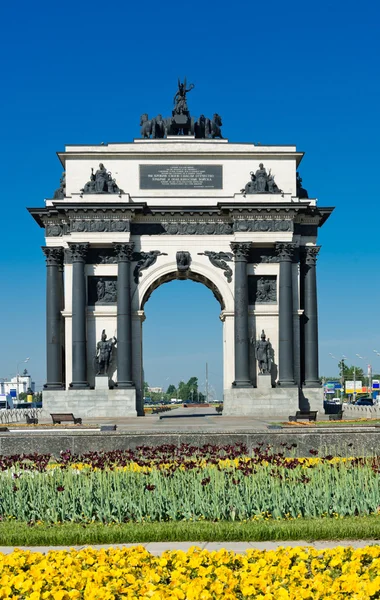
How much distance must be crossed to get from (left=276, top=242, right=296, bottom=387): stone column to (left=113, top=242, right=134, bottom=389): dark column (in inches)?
385

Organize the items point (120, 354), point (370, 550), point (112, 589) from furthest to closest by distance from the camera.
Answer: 1. point (120, 354)
2. point (370, 550)
3. point (112, 589)

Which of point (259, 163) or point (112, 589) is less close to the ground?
point (259, 163)

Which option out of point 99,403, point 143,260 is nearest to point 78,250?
point 143,260

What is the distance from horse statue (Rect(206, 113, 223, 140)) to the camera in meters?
56.6

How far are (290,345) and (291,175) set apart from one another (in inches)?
→ 461

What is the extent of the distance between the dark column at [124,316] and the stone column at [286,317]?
977 cm

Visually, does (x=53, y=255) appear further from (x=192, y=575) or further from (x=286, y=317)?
(x=192, y=575)

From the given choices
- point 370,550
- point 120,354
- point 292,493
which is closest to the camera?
point 370,550

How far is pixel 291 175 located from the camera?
55.2m

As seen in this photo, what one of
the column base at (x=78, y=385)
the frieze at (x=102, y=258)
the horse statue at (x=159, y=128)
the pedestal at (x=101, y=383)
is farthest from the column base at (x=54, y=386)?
the horse statue at (x=159, y=128)

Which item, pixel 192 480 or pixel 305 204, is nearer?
pixel 192 480

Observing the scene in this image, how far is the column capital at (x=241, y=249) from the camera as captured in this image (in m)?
52.9

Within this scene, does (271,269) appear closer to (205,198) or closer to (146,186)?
(205,198)

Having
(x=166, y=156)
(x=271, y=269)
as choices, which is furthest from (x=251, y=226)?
(x=166, y=156)
